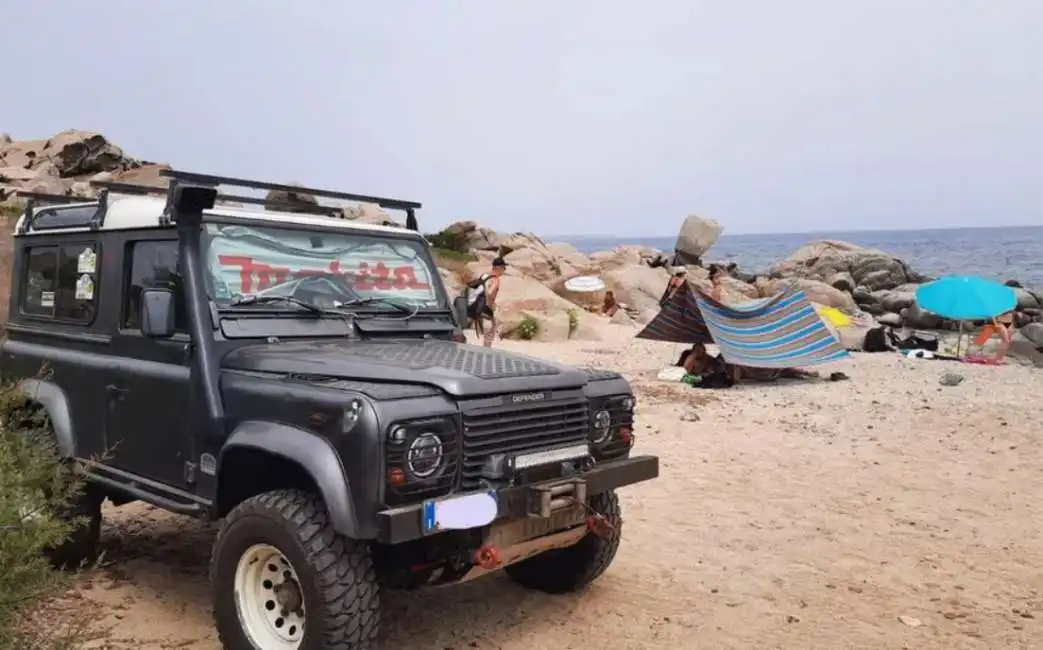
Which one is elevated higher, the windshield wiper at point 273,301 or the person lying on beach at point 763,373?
the windshield wiper at point 273,301

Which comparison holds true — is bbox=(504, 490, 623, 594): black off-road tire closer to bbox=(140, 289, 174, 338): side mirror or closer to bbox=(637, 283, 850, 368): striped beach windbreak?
bbox=(140, 289, 174, 338): side mirror

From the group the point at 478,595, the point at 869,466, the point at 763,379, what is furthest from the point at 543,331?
the point at 478,595

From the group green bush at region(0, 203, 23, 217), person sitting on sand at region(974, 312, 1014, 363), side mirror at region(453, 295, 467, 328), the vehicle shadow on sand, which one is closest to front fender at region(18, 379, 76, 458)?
the vehicle shadow on sand

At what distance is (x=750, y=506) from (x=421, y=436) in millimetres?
4515

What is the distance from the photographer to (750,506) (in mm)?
7512

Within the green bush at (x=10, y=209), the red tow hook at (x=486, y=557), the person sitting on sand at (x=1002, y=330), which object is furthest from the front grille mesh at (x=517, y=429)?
the green bush at (x=10, y=209)

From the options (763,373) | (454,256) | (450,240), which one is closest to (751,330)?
(763,373)

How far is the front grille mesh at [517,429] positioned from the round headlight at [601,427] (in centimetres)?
21

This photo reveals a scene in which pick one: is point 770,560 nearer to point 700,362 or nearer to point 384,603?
point 384,603

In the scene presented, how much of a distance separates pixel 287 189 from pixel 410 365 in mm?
1676

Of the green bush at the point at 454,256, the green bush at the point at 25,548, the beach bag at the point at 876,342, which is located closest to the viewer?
the green bush at the point at 25,548

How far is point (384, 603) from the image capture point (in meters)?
5.24

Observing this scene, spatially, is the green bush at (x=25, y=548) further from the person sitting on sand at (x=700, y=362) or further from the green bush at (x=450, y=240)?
the green bush at (x=450, y=240)

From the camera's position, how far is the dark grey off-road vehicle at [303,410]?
3797 mm
